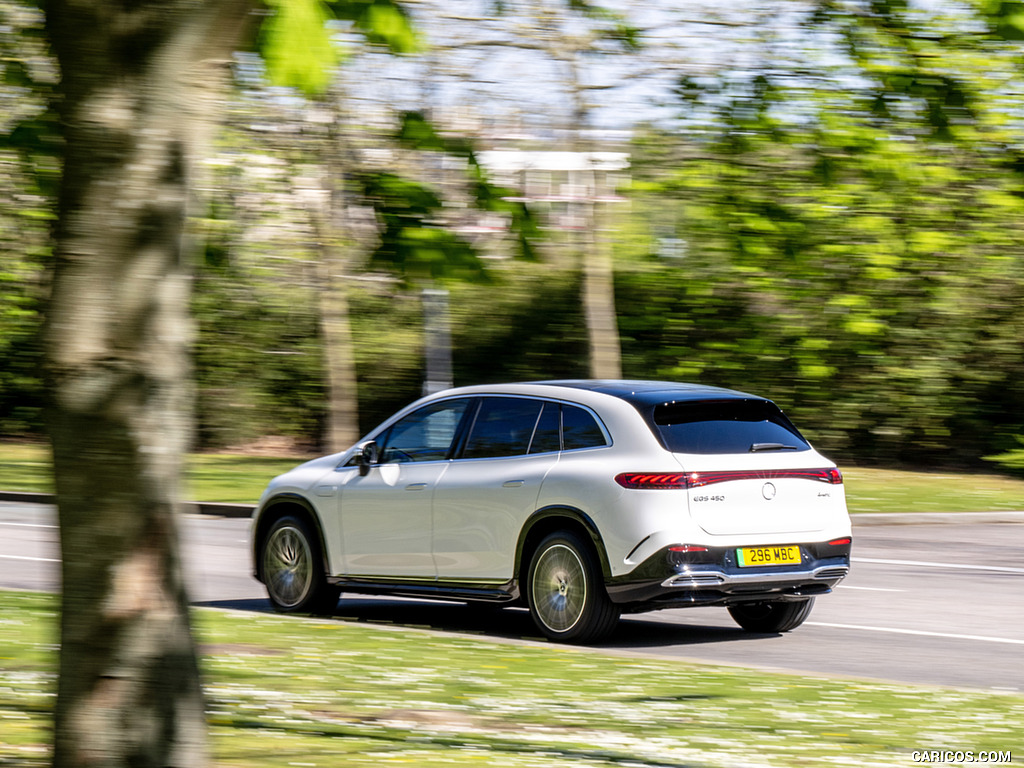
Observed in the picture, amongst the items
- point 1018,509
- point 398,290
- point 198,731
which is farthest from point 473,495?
point 1018,509

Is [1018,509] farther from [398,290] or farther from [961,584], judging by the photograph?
[398,290]

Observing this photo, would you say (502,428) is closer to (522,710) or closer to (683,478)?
(683,478)

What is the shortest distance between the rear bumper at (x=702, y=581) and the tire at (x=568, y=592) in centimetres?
14

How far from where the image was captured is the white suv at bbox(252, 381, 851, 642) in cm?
939

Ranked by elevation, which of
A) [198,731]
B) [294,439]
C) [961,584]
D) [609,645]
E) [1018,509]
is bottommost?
[294,439]

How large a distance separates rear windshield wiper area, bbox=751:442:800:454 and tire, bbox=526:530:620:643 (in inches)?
47.6

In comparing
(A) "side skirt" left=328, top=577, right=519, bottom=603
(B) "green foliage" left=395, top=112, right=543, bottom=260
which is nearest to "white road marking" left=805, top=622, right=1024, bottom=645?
(A) "side skirt" left=328, top=577, right=519, bottom=603

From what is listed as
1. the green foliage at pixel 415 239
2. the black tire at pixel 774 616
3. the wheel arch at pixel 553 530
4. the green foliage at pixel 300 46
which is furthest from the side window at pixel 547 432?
the green foliage at pixel 300 46

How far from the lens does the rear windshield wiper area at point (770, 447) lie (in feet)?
31.9

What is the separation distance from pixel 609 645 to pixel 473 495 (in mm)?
1356

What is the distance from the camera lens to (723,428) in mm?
9773

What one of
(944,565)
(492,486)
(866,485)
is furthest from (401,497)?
(866,485)

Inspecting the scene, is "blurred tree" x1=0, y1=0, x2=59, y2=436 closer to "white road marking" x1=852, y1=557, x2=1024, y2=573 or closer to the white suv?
the white suv

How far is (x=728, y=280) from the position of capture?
906 inches
